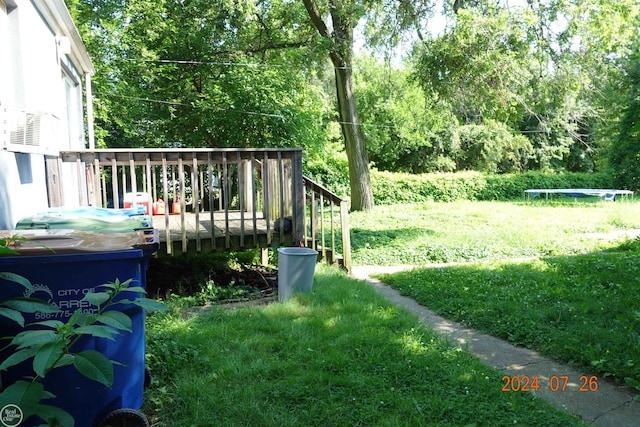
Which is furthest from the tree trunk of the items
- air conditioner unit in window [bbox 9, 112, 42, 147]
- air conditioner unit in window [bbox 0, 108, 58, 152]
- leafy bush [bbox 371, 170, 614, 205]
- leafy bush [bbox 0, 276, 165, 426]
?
leafy bush [bbox 0, 276, 165, 426]

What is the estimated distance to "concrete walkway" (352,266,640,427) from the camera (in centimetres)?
299

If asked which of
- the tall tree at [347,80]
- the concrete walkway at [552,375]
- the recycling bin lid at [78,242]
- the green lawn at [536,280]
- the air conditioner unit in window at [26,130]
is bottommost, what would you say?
the concrete walkway at [552,375]

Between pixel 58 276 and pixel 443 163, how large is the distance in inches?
1142

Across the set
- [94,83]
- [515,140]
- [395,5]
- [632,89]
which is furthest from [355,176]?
[515,140]

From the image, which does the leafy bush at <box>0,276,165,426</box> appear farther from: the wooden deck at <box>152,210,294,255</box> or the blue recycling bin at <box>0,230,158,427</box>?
the wooden deck at <box>152,210,294,255</box>

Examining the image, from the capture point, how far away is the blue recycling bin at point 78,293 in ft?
7.22

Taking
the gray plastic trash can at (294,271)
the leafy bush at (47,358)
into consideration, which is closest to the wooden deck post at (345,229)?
the gray plastic trash can at (294,271)

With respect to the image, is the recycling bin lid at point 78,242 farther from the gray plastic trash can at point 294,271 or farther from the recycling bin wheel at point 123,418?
the gray plastic trash can at point 294,271

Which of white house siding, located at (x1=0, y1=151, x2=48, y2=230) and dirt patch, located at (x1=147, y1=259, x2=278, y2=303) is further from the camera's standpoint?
dirt patch, located at (x1=147, y1=259, x2=278, y2=303)

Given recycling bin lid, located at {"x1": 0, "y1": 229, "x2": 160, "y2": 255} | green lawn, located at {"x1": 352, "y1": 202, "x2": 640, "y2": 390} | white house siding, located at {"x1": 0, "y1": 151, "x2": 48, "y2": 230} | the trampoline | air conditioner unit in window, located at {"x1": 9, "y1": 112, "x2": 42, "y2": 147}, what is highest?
air conditioner unit in window, located at {"x1": 9, "y1": 112, "x2": 42, "y2": 147}

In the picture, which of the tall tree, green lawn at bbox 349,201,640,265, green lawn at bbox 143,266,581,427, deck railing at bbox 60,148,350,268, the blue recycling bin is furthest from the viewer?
the tall tree

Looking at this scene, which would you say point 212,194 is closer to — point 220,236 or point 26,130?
point 220,236

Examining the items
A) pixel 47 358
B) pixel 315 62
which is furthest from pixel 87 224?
pixel 315 62
